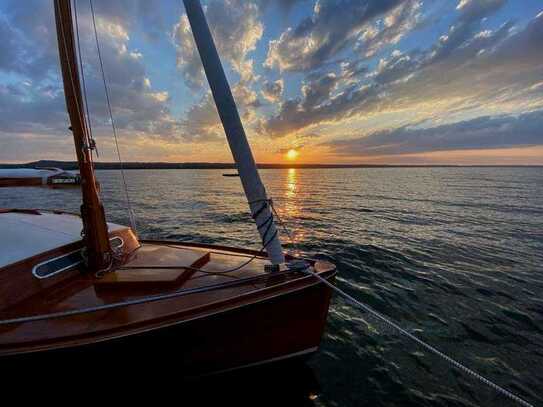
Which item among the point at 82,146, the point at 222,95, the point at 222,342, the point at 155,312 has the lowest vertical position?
the point at 222,342

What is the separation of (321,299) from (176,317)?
234 cm

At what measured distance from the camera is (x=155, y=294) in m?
4.77

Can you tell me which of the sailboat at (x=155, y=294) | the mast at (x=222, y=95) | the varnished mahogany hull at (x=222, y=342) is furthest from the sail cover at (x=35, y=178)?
the mast at (x=222, y=95)

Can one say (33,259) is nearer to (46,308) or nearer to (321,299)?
(46,308)

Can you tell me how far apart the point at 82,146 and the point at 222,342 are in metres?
4.19

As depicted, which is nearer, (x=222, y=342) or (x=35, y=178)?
(x=222, y=342)

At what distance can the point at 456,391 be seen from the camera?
5.17 metres

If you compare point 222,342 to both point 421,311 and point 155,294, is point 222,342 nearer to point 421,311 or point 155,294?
point 155,294

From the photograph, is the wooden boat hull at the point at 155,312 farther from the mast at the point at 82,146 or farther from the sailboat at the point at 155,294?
the mast at the point at 82,146

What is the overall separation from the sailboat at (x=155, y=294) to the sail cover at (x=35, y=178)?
1.17 m

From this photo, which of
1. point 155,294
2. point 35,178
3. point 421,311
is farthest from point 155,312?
point 421,311

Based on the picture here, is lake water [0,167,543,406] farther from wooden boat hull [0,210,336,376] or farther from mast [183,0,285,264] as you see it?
mast [183,0,285,264]

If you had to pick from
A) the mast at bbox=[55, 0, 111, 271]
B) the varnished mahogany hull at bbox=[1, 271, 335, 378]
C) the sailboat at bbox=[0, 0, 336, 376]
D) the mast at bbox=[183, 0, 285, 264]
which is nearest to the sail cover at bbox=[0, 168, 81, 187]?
the sailboat at bbox=[0, 0, 336, 376]

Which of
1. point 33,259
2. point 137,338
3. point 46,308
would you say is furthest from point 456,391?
point 33,259
